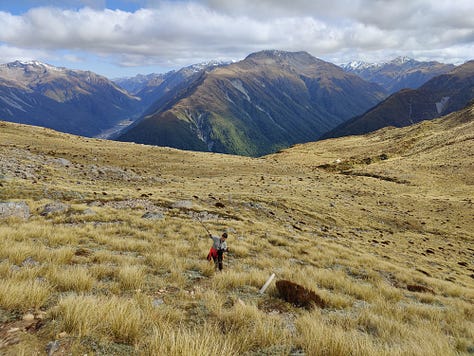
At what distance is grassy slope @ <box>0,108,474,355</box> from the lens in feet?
17.4

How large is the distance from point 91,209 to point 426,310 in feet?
61.6

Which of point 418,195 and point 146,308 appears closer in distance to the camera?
point 146,308

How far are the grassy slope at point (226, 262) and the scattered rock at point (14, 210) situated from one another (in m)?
0.65

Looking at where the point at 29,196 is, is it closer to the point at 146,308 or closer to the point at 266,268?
the point at 266,268

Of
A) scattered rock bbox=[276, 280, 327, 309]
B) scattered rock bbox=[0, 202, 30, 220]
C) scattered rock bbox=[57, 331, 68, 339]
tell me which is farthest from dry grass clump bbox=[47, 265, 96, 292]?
scattered rock bbox=[0, 202, 30, 220]

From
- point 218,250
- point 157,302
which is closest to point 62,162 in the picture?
point 218,250

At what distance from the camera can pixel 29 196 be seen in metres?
22.7

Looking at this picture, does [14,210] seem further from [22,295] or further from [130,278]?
[22,295]

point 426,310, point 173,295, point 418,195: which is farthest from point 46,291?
point 418,195

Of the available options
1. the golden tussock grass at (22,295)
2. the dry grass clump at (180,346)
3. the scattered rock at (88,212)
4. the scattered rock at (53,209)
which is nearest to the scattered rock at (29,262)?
the golden tussock grass at (22,295)

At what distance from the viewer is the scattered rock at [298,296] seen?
882 cm

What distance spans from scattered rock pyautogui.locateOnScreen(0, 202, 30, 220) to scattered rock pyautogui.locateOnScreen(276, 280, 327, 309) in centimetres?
1507

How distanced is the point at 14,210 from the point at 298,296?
16.5 meters

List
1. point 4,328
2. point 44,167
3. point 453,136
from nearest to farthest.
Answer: point 4,328 < point 44,167 < point 453,136
